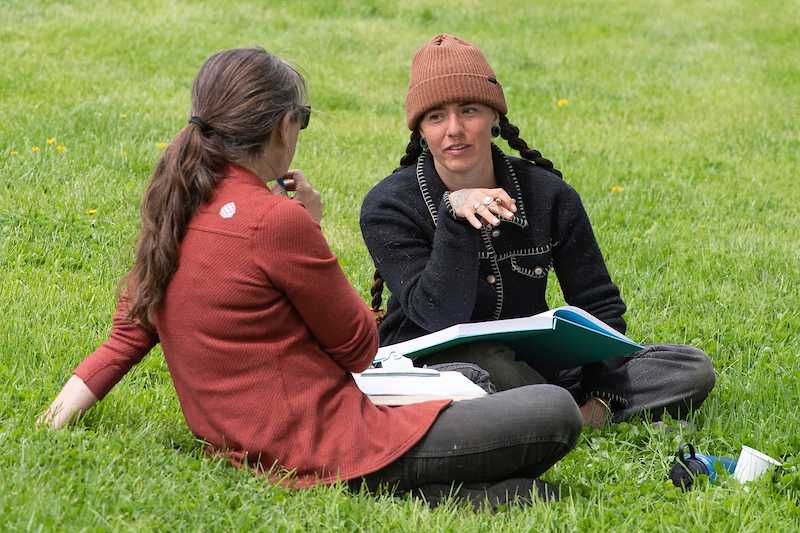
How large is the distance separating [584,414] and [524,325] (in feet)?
2.34

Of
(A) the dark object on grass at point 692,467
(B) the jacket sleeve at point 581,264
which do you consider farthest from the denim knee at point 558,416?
(B) the jacket sleeve at point 581,264

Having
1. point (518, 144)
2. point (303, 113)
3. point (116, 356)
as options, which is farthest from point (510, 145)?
point (116, 356)

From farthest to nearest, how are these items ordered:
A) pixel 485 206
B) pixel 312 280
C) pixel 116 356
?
pixel 485 206 < pixel 116 356 < pixel 312 280

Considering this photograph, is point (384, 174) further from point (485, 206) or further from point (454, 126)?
point (485, 206)

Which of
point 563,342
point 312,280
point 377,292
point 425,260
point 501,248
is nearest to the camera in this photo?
point 312,280

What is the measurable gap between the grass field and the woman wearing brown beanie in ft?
0.76

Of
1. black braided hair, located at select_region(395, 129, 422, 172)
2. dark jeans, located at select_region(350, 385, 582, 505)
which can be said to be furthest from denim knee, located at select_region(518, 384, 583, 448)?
black braided hair, located at select_region(395, 129, 422, 172)

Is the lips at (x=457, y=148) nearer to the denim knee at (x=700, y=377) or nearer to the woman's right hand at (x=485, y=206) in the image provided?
the woman's right hand at (x=485, y=206)

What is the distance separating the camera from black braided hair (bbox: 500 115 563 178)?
15.4ft

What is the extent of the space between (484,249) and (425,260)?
239 mm

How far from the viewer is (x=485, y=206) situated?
13.4ft

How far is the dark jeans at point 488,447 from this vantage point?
3648 mm

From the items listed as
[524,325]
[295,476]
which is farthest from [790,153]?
[295,476]

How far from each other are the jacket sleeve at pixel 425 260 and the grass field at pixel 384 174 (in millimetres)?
619
